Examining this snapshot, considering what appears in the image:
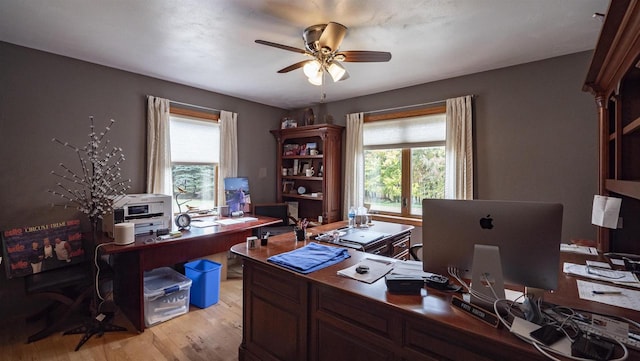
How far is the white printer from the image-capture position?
2.62m

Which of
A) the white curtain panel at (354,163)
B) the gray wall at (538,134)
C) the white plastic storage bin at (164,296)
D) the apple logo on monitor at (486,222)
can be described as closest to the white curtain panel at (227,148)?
the white plastic storage bin at (164,296)

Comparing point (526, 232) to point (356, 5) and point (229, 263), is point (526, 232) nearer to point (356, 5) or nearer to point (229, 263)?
point (356, 5)

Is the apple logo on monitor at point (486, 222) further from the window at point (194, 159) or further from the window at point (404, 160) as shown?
the window at point (194, 159)

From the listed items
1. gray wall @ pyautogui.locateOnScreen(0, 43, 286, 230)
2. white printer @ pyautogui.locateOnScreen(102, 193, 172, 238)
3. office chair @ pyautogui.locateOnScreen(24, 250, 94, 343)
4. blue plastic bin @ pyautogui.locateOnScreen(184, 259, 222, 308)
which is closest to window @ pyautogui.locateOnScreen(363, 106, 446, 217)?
blue plastic bin @ pyautogui.locateOnScreen(184, 259, 222, 308)

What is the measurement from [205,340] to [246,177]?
8.14 ft

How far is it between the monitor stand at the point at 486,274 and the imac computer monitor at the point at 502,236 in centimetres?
4

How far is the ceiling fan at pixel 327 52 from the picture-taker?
6.74ft

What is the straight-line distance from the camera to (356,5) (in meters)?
1.93

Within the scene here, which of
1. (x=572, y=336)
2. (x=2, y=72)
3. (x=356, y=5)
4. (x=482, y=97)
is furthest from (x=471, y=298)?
(x=2, y=72)

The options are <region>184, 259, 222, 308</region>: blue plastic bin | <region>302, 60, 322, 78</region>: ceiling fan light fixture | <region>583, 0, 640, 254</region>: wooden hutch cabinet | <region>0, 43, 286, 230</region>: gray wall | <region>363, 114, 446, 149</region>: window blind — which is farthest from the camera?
<region>363, 114, 446, 149</region>: window blind

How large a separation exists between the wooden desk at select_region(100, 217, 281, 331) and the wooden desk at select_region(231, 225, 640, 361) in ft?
3.33

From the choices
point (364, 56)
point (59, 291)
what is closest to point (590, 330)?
point (364, 56)

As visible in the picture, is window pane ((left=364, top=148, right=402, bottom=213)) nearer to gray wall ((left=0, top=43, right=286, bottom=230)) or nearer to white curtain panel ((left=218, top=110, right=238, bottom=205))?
white curtain panel ((left=218, top=110, right=238, bottom=205))

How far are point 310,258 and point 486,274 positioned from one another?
3.12 feet
